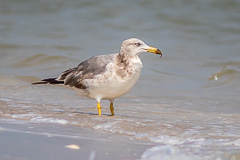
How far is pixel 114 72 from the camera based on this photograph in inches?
229

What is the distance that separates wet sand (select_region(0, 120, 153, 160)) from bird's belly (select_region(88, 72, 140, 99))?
0.91 meters

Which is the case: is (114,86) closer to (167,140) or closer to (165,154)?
(167,140)

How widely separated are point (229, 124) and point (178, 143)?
5.04ft

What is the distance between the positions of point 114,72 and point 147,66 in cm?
529

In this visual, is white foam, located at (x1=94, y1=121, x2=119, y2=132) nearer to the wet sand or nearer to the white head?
the wet sand

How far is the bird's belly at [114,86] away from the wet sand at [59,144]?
0.91 metres

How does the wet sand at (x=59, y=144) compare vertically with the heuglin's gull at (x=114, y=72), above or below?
below

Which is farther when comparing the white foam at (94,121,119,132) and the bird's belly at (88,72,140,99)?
the bird's belly at (88,72,140,99)

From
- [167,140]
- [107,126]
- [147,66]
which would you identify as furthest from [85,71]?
[147,66]

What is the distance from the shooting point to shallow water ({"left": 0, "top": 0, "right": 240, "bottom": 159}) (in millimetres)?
5242

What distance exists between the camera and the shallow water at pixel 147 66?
5.24 m

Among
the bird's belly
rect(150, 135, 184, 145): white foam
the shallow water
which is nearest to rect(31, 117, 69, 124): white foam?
the shallow water

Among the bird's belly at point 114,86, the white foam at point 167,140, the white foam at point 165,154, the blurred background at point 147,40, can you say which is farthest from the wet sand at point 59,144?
the blurred background at point 147,40

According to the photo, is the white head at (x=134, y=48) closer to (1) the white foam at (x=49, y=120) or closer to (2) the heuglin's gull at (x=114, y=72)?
(2) the heuglin's gull at (x=114, y=72)
